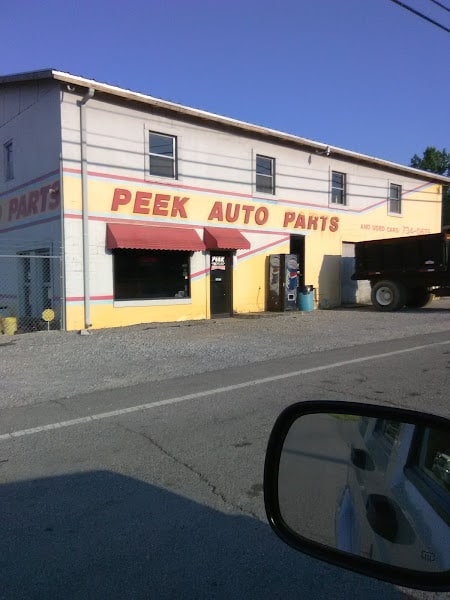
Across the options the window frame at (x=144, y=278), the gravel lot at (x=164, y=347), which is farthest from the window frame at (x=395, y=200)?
the window frame at (x=144, y=278)

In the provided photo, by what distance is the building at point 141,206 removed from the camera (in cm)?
1334

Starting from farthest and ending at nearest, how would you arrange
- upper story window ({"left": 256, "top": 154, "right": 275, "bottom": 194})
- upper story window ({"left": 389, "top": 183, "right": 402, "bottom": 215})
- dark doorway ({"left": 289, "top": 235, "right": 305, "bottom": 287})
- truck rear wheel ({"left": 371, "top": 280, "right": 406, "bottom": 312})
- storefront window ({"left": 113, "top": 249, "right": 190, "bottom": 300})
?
upper story window ({"left": 389, "top": 183, "right": 402, "bottom": 215}), dark doorway ({"left": 289, "top": 235, "right": 305, "bottom": 287}), truck rear wheel ({"left": 371, "top": 280, "right": 406, "bottom": 312}), upper story window ({"left": 256, "top": 154, "right": 275, "bottom": 194}), storefront window ({"left": 113, "top": 249, "right": 190, "bottom": 300})

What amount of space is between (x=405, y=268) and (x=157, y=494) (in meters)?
15.8

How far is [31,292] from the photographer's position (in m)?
15.3

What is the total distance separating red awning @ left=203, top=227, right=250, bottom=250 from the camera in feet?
51.5

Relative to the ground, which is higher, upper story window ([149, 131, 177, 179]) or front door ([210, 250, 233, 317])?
upper story window ([149, 131, 177, 179])

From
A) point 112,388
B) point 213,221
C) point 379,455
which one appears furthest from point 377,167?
point 379,455

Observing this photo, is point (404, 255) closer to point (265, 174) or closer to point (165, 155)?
point (265, 174)

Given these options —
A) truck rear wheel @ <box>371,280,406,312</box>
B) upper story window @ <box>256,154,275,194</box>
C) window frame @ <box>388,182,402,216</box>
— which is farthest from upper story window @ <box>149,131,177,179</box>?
window frame @ <box>388,182,402,216</box>

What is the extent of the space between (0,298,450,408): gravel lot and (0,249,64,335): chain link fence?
3.33ft

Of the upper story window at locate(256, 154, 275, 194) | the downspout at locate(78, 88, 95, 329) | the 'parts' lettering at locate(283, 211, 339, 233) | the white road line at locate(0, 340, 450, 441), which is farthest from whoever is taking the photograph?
the 'parts' lettering at locate(283, 211, 339, 233)

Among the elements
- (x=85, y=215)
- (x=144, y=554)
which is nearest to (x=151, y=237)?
(x=85, y=215)

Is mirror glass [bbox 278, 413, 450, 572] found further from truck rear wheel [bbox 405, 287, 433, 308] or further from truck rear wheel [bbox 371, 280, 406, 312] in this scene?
A: truck rear wheel [bbox 405, 287, 433, 308]

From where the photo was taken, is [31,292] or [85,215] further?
[31,292]
